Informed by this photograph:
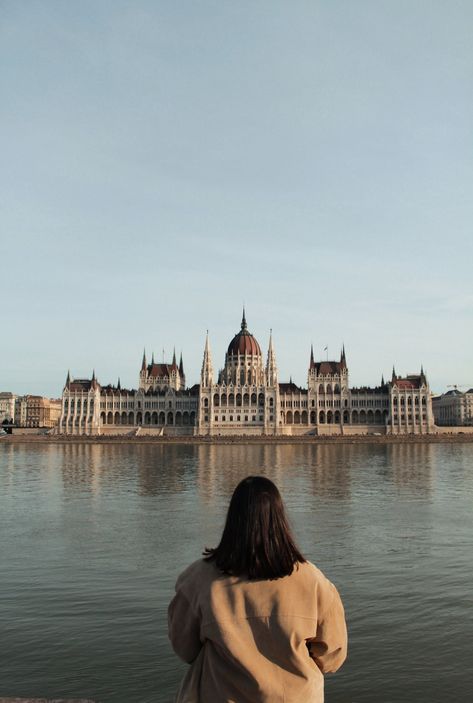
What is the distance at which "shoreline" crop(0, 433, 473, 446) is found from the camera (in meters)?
114

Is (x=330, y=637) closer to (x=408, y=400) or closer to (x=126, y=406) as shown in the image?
(x=408, y=400)

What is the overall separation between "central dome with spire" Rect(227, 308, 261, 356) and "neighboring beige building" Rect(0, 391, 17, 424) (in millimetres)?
78658

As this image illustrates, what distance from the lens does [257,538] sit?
12.8 ft

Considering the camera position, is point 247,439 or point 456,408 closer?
point 247,439

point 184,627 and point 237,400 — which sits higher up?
point 237,400

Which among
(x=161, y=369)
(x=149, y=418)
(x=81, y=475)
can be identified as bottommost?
(x=81, y=475)

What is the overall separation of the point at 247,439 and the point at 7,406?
9995 centimetres

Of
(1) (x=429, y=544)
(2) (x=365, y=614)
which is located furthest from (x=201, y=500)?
(2) (x=365, y=614)

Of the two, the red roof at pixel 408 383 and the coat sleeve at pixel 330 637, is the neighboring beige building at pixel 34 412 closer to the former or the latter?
the red roof at pixel 408 383

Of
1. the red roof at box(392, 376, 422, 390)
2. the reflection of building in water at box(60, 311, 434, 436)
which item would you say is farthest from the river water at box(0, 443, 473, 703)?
the red roof at box(392, 376, 422, 390)

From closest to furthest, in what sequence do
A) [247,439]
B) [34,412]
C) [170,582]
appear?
1. [170,582]
2. [247,439]
3. [34,412]

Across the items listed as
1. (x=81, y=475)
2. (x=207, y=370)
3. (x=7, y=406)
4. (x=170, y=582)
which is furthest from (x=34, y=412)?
(x=170, y=582)

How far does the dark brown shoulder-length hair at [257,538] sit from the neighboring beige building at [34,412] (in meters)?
185

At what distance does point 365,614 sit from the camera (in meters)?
13.5
